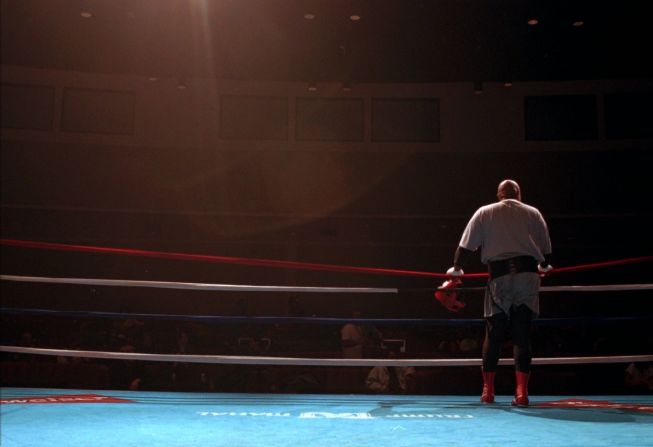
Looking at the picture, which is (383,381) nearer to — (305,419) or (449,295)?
(449,295)

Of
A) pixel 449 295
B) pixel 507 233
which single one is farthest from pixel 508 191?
pixel 449 295

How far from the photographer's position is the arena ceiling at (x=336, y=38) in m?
5.50

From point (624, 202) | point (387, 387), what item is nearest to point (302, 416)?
point (387, 387)

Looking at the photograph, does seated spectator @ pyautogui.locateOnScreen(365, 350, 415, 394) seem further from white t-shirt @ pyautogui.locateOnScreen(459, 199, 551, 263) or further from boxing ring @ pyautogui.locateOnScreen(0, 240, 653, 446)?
white t-shirt @ pyautogui.locateOnScreen(459, 199, 551, 263)

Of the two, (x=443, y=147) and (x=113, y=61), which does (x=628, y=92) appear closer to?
(x=443, y=147)

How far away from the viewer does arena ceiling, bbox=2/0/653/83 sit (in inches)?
216

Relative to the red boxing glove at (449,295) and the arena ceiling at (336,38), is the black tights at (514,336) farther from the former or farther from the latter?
the arena ceiling at (336,38)

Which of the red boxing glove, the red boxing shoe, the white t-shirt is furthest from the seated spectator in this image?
the white t-shirt

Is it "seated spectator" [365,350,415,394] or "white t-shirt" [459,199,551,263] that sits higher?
"white t-shirt" [459,199,551,263]

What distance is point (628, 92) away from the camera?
9469 mm

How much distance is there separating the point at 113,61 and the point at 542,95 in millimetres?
6491

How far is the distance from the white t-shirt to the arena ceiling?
10.4ft

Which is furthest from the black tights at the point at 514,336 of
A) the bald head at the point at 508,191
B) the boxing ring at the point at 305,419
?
the bald head at the point at 508,191

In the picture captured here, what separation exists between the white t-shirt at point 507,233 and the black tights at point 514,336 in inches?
9.7
